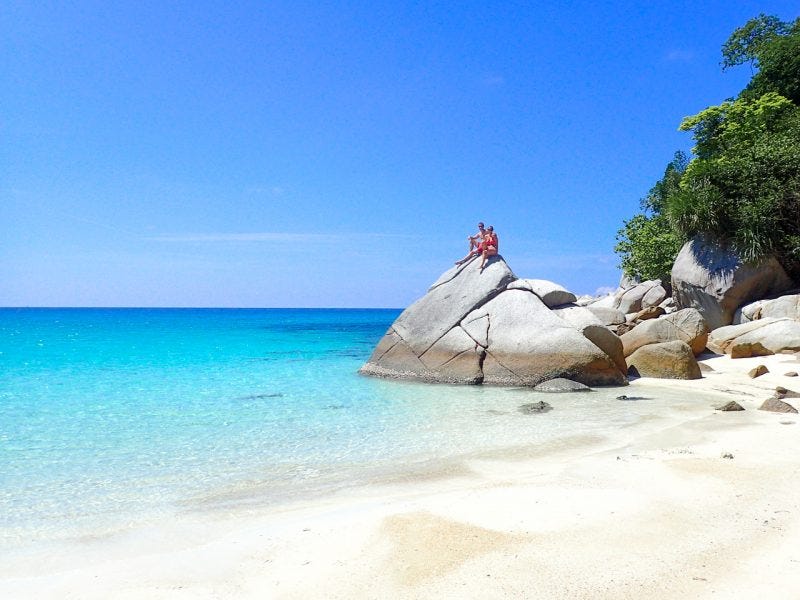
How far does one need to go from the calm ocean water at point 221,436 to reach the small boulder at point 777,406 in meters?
2.22

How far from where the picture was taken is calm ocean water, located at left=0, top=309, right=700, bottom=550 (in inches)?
255

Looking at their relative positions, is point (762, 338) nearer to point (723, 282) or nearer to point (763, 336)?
point (763, 336)

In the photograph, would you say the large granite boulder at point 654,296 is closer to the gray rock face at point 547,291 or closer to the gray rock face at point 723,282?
the gray rock face at point 723,282

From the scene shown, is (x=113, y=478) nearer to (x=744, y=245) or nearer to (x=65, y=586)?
(x=65, y=586)

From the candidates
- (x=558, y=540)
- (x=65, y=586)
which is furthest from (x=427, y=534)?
(x=65, y=586)

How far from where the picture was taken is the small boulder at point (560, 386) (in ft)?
44.4

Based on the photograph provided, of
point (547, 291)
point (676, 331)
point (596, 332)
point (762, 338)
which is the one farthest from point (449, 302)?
point (762, 338)

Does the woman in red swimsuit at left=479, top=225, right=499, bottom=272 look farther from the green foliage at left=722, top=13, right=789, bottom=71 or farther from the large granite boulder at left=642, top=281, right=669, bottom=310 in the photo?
the green foliage at left=722, top=13, right=789, bottom=71

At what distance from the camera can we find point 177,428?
10.3m

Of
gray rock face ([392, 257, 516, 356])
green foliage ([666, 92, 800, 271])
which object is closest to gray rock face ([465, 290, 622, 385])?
gray rock face ([392, 257, 516, 356])

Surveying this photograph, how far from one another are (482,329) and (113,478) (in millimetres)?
10088

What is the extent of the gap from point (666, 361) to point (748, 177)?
34.1ft

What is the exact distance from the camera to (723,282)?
1984 centimetres

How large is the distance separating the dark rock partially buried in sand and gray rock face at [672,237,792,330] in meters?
11.9
